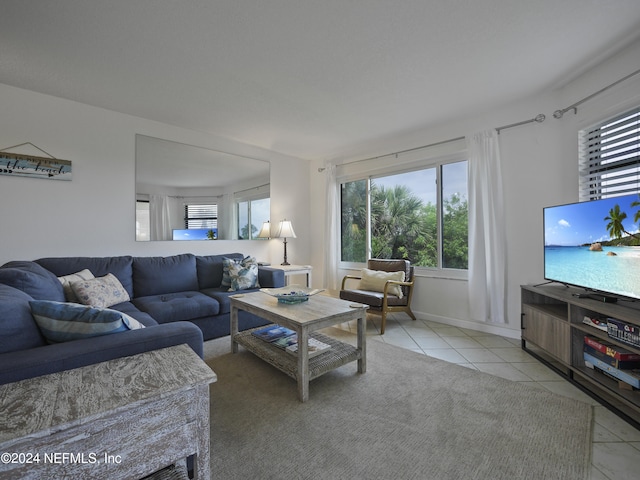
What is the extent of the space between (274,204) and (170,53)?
8.43 ft

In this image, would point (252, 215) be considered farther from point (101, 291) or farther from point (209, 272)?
point (101, 291)

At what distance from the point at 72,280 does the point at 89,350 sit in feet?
5.94

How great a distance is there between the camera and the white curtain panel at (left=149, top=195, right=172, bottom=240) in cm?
339

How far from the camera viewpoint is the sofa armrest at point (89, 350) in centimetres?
102

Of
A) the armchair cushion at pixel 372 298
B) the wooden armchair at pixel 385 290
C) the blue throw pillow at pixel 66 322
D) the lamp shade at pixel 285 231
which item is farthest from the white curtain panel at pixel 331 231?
the blue throw pillow at pixel 66 322

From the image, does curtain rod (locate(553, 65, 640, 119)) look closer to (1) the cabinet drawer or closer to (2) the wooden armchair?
(1) the cabinet drawer

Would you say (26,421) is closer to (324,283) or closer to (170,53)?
(170,53)

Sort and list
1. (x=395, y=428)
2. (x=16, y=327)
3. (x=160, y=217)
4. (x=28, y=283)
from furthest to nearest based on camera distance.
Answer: (x=160, y=217) < (x=28, y=283) < (x=395, y=428) < (x=16, y=327)

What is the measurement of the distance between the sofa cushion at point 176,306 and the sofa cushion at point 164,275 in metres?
0.11

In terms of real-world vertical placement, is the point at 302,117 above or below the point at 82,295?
above

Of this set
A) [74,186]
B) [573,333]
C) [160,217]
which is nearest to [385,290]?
[573,333]

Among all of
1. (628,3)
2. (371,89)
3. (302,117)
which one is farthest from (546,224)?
(302,117)

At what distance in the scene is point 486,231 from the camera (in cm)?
310

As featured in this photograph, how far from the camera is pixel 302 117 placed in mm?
3268
